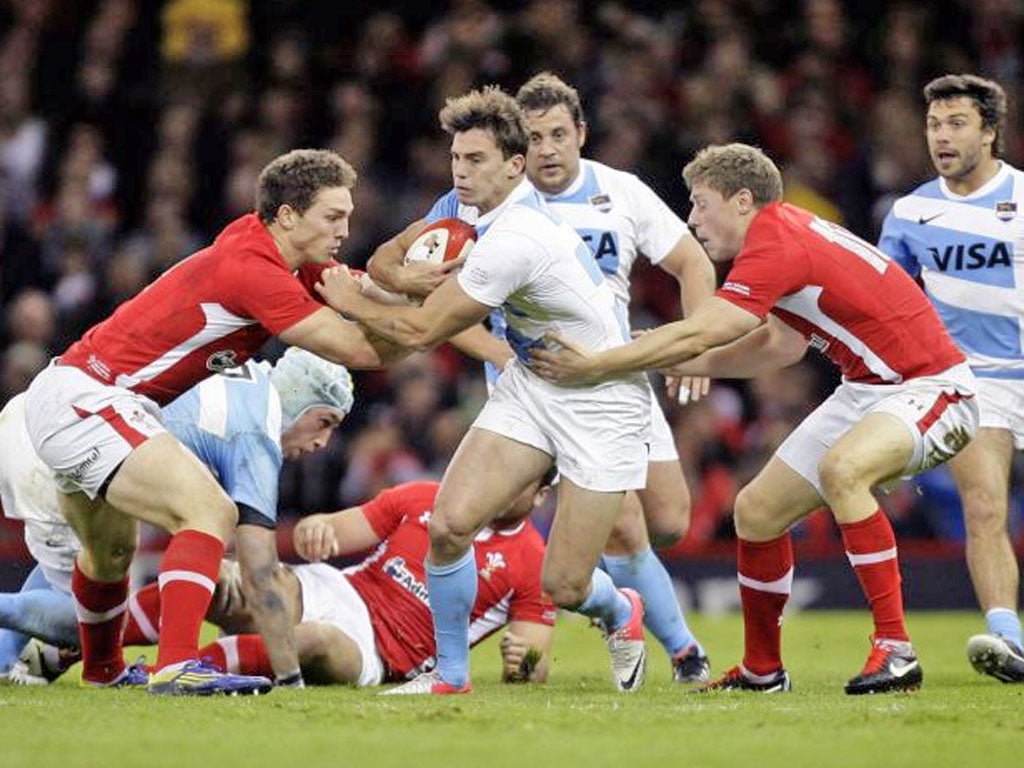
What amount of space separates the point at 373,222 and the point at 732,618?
4123mm

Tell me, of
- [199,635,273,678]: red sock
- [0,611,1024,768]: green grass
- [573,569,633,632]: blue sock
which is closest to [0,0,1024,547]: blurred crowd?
[573,569,633,632]: blue sock

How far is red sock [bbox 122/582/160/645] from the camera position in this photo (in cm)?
929

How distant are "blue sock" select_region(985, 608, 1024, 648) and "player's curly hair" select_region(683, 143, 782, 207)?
218 cm

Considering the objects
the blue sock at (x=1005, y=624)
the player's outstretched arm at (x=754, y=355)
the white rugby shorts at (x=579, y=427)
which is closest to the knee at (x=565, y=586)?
the white rugby shorts at (x=579, y=427)

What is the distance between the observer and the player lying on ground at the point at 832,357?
8211 millimetres

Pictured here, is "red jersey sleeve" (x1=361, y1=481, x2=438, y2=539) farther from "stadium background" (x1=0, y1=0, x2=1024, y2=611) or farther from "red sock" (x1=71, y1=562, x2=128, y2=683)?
"stadium background" (x1=0, y1=0, x2=1024, y2=611)

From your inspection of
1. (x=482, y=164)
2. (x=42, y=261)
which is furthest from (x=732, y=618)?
(x=482, y=164)

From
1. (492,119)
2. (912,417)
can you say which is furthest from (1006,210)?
(492,119)

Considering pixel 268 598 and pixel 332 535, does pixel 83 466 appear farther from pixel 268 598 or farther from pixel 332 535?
pixel 332 535

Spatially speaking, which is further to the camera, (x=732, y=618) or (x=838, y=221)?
(x=838, y=221)

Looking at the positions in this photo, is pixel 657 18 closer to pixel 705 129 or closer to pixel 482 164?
pixel 705 129

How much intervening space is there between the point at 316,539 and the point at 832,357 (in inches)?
91.9

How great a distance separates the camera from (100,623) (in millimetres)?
8758

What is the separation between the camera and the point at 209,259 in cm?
825
